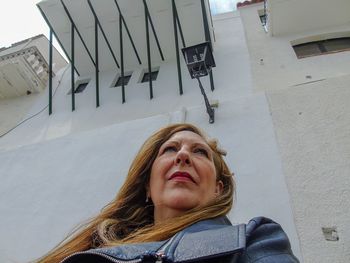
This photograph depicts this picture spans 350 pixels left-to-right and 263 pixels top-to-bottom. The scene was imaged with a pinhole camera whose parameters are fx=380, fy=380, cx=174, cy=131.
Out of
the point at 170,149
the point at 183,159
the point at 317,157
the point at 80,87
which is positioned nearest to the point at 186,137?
the point at 170,149

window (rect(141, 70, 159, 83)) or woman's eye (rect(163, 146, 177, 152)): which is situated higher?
woman's eye (rect(163, 146, 177, 152))

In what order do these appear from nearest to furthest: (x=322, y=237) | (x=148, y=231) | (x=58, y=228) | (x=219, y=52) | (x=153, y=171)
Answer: (x=148, y=231) → (x=153, y=171) → (x=322, y=237) → (x=58, y=228) → (x=219, y=52)

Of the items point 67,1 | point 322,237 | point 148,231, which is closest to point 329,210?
point 322,237

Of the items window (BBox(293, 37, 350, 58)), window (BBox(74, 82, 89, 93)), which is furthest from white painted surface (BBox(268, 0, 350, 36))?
window (BBox(74, 82, 89, 93))

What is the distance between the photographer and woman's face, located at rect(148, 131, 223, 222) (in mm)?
1735

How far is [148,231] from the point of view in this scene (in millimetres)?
1597

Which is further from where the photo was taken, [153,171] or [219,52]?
[219,52]

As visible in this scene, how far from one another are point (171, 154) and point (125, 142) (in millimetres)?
2324

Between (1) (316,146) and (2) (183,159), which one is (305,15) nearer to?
(1) (316,146)

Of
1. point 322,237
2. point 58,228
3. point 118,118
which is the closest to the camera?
point 322,237

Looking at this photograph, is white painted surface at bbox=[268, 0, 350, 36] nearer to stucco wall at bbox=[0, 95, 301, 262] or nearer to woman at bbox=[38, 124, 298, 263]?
stucco wall at bbox=[0, 95, 301, 262]

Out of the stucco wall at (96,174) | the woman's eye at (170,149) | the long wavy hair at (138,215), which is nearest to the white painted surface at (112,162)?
the stucco wall at (96,174)

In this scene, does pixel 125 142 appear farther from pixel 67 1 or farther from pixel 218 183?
pixel 67 1

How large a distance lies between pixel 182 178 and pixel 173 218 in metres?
0.25
